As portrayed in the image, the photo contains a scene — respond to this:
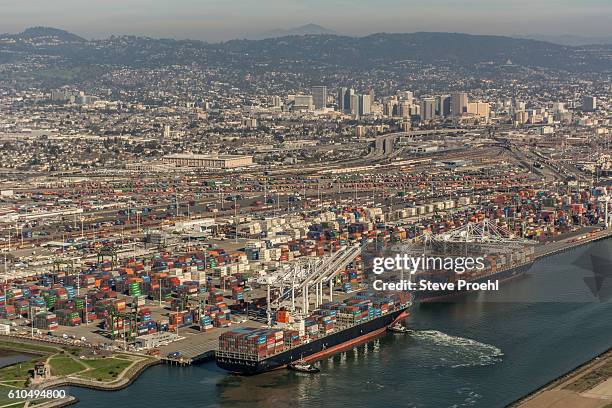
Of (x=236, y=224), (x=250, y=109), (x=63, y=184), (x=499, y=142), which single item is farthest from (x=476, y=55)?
(x=236, y=224)

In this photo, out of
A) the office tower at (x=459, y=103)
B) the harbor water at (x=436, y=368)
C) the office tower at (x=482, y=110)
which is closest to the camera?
the harbor water at (x=436, y=368)

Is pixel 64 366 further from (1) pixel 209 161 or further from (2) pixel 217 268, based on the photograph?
(1) pixel 209 161

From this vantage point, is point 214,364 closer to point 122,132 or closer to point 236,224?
point 236,224

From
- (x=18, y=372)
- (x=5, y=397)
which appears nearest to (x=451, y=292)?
(x=18, y=372)

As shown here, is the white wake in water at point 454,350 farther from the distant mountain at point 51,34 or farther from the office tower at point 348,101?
the distant mountain at point 51,34

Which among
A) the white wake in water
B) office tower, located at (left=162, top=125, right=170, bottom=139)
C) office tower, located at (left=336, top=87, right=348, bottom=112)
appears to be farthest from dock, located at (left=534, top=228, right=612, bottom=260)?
office tower, located at (left=336, top=87, right=348, bottom=112)

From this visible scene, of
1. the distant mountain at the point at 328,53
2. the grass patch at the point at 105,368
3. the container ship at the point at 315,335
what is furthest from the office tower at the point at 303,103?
the grass patch at the point at 105,368
